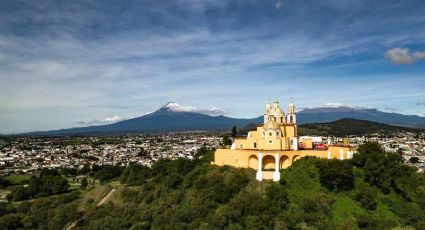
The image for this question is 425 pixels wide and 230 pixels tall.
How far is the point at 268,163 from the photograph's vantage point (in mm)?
39656

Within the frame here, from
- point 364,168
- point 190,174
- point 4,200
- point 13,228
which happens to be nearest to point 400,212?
point 364,168

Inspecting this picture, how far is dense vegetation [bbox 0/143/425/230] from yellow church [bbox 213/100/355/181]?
0.90m

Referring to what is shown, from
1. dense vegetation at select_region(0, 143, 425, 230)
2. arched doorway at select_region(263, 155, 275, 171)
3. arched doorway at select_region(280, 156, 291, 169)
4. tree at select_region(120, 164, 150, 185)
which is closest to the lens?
dense vegetation at select_region(0, 143, 425, 230)

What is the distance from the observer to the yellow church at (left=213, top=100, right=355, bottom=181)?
38.7m

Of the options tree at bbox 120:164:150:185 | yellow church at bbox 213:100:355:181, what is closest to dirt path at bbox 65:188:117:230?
tree at bbox 120:164:150:185

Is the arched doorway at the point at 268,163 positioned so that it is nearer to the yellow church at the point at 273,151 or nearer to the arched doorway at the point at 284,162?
the yellow church at the point at 273,151

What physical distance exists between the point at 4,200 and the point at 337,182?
1596 inches

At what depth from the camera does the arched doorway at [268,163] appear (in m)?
39.5

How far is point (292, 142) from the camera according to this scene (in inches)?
1594

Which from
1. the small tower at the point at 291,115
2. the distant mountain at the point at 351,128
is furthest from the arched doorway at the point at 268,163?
the distant mountain at the point at 351,128

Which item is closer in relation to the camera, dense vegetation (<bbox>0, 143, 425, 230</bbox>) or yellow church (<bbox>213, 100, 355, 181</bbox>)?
dense vegetation (<bbox>0, 143, 425, 230</bbox>)

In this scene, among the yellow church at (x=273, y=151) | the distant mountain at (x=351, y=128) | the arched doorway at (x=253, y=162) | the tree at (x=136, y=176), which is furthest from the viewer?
the distant mountain at (x=351, y=128)

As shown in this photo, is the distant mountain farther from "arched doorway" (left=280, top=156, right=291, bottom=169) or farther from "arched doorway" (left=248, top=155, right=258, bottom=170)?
"arched doorway" (left=248, top=155, right=258, bottom=170)

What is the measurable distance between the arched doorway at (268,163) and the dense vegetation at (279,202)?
65.3 inches
